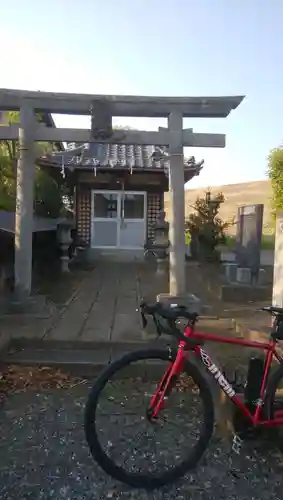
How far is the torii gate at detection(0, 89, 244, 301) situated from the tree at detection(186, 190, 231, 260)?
868 cm

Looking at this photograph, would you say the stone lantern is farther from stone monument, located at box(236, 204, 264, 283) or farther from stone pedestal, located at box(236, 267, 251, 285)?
stone pedestal, located at box(236, 267, 251, 285)

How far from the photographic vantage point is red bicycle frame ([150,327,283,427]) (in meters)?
2.73

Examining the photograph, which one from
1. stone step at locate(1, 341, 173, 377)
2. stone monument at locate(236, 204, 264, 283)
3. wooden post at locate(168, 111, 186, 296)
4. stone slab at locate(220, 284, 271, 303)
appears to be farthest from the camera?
stone monument at locate(236, 204, 264, 283)

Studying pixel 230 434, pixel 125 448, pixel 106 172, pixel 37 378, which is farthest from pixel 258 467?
pixel 106 172

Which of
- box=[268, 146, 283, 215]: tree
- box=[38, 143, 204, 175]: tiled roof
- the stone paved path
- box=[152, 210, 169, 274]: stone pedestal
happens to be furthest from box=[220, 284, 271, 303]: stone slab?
box=[268, 146, 283, 215]: tree

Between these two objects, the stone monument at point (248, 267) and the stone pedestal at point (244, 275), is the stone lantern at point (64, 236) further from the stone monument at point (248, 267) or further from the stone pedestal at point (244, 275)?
the stone pedestal at point (244, 275)

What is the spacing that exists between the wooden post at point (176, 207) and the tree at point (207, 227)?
8711mm

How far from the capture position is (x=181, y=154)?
6.68 m

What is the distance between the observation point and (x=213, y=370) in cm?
281

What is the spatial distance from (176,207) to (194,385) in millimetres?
3890

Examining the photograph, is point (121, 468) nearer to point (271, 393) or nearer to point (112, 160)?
point (271, 393)

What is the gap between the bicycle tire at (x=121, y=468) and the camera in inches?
103

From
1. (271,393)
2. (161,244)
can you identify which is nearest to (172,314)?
(271,393)

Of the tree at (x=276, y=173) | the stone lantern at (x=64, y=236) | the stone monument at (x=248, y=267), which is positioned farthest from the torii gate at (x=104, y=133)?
the tree at (x=276, y=173)
